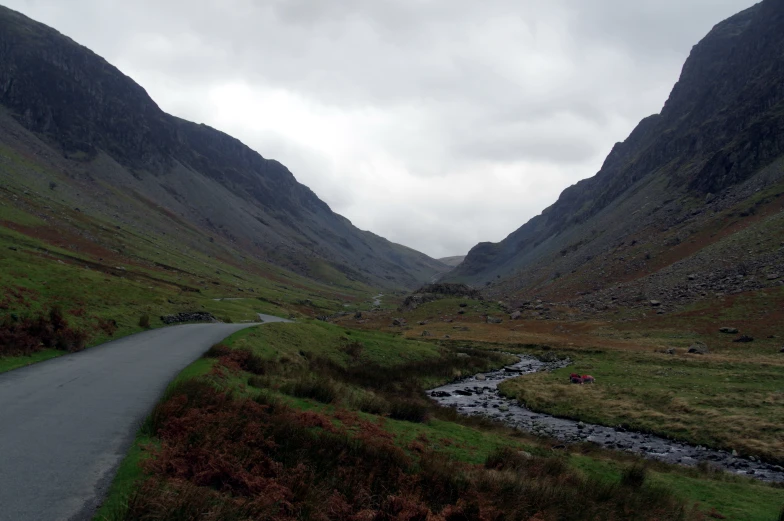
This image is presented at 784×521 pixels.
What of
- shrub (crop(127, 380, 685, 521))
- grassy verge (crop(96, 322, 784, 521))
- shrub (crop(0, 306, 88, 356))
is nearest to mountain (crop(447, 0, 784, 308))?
grassy verge (crop(96, 322, 784, 521))

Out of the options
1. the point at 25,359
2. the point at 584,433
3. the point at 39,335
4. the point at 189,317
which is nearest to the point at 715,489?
the point at 584,433

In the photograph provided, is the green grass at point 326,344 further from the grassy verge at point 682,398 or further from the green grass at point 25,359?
the grassy verge at point 682,398

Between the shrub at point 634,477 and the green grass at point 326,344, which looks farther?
the green grass at point 326,344

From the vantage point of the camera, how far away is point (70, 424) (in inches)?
497

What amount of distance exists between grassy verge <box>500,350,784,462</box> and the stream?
0.95m

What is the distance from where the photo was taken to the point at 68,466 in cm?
986

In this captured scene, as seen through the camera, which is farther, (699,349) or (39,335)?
(699,349)

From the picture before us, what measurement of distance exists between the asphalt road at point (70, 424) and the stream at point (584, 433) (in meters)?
20.0

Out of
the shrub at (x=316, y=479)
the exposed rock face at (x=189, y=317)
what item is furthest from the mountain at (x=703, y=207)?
the exposed rock face at (x=189, y=317)

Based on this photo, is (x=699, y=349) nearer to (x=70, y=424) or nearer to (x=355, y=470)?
(x=355, y=470)

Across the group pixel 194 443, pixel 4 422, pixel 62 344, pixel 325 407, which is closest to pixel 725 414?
pixel 325 407

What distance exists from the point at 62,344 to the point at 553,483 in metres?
26.9

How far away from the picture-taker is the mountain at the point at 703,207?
8138cm

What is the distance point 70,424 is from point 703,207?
493 ft
